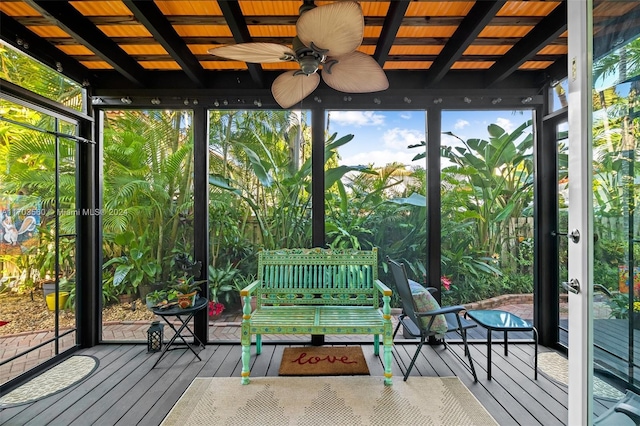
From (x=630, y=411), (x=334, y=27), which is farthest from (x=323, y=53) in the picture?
(x=630, y=411)

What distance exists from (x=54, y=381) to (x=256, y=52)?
117 inches

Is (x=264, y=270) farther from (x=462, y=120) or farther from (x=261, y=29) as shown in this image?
(x=462, y=120)

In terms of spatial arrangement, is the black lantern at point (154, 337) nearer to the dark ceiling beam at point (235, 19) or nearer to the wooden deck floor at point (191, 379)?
the wooden deck floor at point (191, 379)

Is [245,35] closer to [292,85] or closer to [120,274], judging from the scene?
[292,85]

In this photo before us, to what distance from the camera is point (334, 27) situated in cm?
145

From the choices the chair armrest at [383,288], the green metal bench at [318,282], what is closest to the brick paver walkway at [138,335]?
the green metal bench at [318,282]

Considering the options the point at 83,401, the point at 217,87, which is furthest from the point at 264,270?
the point at 217,87

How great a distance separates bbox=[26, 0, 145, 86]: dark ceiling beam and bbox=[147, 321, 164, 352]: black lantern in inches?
93.5

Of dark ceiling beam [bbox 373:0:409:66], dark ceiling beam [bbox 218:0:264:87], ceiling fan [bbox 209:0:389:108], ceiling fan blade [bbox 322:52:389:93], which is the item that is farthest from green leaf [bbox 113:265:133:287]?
dark ceiling beam [bbox 373:0:409:66]

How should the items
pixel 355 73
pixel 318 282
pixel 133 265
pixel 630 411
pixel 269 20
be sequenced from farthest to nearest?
pixel 133 265 → pixel 318 282 → pixel 269 20 → pixel 355 73 → pixel 630 411

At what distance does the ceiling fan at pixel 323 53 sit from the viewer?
140cm

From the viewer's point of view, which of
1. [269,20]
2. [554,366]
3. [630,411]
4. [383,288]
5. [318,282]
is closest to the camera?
[630,411]

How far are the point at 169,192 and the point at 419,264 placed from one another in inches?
112

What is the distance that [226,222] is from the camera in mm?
3273
